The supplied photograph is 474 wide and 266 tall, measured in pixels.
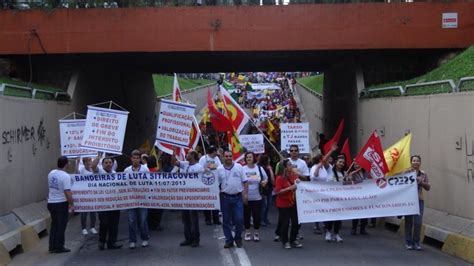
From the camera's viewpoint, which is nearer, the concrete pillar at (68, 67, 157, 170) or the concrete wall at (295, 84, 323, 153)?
the concrete pillar at (68, 67, 157, 170)

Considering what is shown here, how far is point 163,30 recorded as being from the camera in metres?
20.0

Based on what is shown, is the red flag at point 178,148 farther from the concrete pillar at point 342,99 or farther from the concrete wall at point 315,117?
the concrete wall at point 315,117

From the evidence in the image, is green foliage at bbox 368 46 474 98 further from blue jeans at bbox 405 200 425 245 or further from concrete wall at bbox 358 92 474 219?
blue jeans at bbox 405 200 425 245

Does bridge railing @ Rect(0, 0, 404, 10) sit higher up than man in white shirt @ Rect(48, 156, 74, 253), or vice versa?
bridge railing @ Rect(0, 0, 404, 10)

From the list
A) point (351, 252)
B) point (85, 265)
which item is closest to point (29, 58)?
point (85, 265)

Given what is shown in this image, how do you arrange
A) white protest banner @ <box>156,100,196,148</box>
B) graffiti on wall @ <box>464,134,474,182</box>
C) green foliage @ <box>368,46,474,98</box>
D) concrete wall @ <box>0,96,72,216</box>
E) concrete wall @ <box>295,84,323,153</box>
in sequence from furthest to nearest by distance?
concrete wall @ <box>295,84,323,153</box> → green foliage @ <box>368,46,474,98</box> → white protest banner @ <box>156,100,196,148</box> → concrete wall @ <box>0,96,72,216</box> → graffiti on wall @ <box>464,134,474,182</box>

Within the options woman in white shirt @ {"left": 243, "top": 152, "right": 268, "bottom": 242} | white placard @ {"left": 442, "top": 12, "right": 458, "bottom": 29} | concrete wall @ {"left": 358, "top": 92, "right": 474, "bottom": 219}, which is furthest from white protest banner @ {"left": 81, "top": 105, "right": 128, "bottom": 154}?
white placard @ {"left": 442, "top": 12, "right": 458, "bottom": 29}

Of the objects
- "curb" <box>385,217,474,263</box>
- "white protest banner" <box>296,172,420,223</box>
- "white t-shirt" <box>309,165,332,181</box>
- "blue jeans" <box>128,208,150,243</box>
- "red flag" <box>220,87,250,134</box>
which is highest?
"red flag" <box>220,87,250,134</box>

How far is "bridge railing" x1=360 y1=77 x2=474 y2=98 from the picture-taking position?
1312 cm

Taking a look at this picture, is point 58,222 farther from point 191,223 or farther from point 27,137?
point 27,137

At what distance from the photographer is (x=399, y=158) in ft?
39.9

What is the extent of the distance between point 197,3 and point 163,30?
1350mm

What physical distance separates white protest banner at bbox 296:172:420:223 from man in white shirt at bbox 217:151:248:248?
3.48 ft

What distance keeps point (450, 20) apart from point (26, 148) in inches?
509
